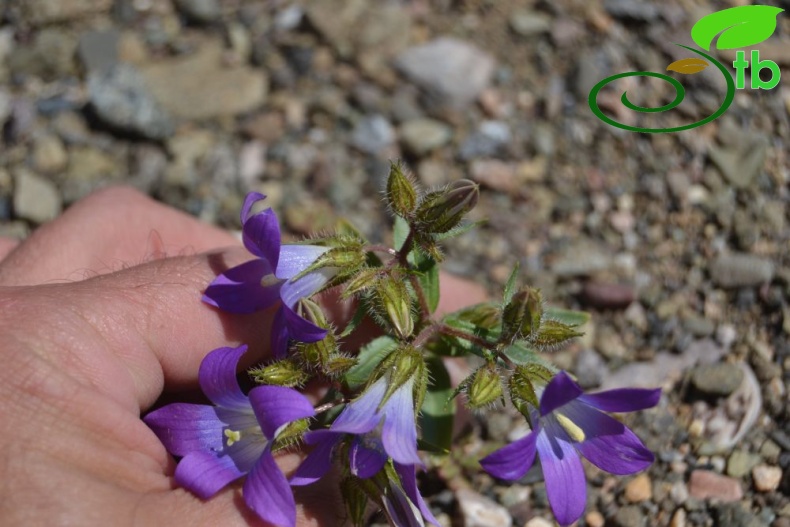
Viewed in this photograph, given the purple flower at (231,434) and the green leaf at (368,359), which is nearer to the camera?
the purple flower at (231,434)

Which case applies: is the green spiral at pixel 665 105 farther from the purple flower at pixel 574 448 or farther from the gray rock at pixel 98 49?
the gray rock at pixel 98 49

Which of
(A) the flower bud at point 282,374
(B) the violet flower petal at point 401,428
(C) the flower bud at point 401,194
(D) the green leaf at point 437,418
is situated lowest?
(D) the green leaf at point 437,418

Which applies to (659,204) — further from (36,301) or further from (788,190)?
(36,301)

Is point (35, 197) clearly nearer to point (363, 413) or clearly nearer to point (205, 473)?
point (205, 473)

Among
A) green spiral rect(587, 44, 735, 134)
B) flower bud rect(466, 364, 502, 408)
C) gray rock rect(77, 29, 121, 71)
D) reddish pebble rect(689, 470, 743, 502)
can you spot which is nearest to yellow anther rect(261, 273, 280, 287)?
flower bud rect(466, 364, 502, 408)

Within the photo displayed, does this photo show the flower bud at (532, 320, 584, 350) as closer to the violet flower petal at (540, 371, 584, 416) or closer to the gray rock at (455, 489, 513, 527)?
the violet flower petal at (540, 371, 584, 416)

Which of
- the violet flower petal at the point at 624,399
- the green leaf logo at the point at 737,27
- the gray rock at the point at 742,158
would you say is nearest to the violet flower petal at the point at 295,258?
the violet flower petal at the point at 624,399

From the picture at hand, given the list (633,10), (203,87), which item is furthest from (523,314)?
(633,10)
